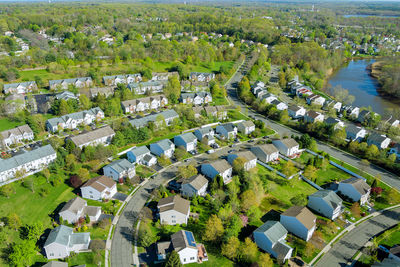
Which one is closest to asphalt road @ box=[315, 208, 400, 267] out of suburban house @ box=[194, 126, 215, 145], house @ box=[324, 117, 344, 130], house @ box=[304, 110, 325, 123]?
house @ box=[324, 117, 344, 130]

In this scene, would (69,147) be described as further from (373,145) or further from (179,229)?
(373,145)

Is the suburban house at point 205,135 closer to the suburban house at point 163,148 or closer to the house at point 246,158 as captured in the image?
A: the suburban house at point 163,148

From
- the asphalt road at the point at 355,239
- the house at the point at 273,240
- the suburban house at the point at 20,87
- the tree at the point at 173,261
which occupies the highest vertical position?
the suburban house at the point at 20,87

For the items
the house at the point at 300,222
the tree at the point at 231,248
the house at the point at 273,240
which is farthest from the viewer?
the house at the point at 300,222

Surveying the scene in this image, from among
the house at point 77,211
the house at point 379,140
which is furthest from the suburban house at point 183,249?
the house at point 379,140

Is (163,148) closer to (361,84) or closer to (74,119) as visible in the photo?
(74,119)

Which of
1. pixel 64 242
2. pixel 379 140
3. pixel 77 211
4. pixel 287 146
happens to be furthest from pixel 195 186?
pixel 379 140

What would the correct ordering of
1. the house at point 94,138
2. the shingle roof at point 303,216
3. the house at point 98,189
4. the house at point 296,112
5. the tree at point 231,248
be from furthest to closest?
the house at point 296,112 < the house at point 94,138 < the house at point 98,189 < the shingle roof at point 303,216 < the tree at point 231,248

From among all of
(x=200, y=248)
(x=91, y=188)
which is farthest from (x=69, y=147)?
(x=200, y=248)

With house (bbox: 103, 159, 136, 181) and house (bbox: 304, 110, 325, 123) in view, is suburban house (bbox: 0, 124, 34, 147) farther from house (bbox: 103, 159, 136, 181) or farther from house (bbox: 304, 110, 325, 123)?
house (bbox: 304, 110, 325, 123)

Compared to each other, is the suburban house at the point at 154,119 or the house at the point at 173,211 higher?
the suburban house at the point at 154,119
